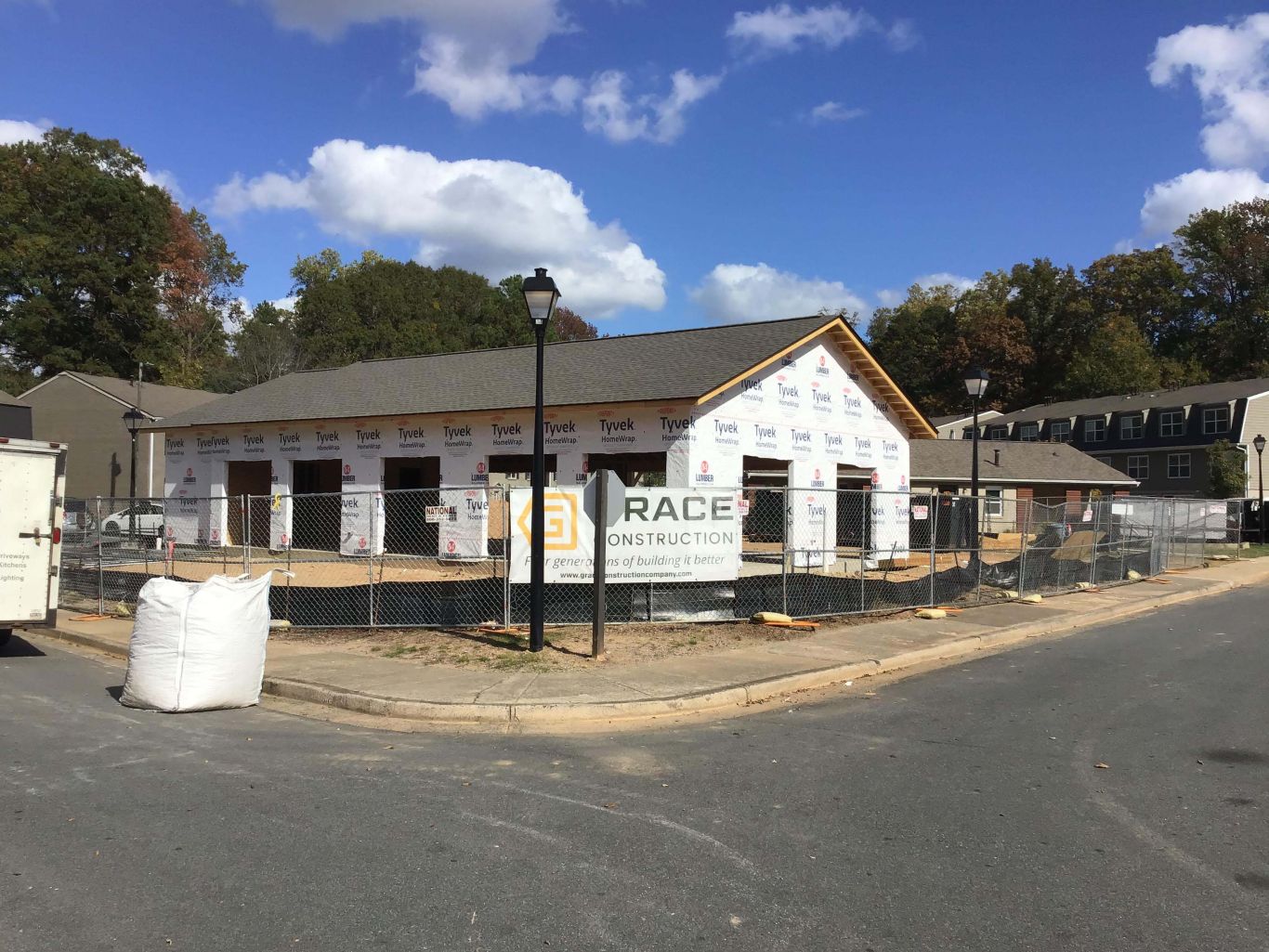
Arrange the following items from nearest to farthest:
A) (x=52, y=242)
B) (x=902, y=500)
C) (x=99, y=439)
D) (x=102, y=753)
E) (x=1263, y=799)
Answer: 1. (x=1263, y=799)
2. (x=102, y=753)
3. (x=902, y=500)
4. (x=99, y=439)
5. (x=52, y=242)

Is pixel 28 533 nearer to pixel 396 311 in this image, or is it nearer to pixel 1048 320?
pixel 396 311

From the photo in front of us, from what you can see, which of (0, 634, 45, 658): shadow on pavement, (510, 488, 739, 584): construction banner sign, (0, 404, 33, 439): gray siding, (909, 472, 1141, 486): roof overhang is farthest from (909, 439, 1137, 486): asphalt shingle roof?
(0, 634, 45, 658): shadow on pavement

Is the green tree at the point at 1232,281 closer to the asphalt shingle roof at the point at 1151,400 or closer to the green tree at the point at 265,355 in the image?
the asphalt shingle roof at the point at 1151,400

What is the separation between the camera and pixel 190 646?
7887 millimetres

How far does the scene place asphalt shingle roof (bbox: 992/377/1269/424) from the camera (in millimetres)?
50062

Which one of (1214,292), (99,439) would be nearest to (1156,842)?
(99,439)

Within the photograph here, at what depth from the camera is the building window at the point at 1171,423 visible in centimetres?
5284

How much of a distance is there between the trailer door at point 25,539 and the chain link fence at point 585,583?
2332 millimetres

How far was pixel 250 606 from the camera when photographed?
8188 mm

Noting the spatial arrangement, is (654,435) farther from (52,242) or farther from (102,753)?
(52,242)

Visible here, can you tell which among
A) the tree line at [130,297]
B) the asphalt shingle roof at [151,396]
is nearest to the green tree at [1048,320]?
the tree line at [130,297]

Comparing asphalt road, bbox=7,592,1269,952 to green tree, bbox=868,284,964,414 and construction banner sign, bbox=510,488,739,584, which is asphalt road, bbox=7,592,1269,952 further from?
green tree, bbox=868,284,964,414

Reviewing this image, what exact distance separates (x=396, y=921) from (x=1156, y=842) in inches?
162

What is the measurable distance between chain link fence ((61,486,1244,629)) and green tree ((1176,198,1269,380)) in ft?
148
